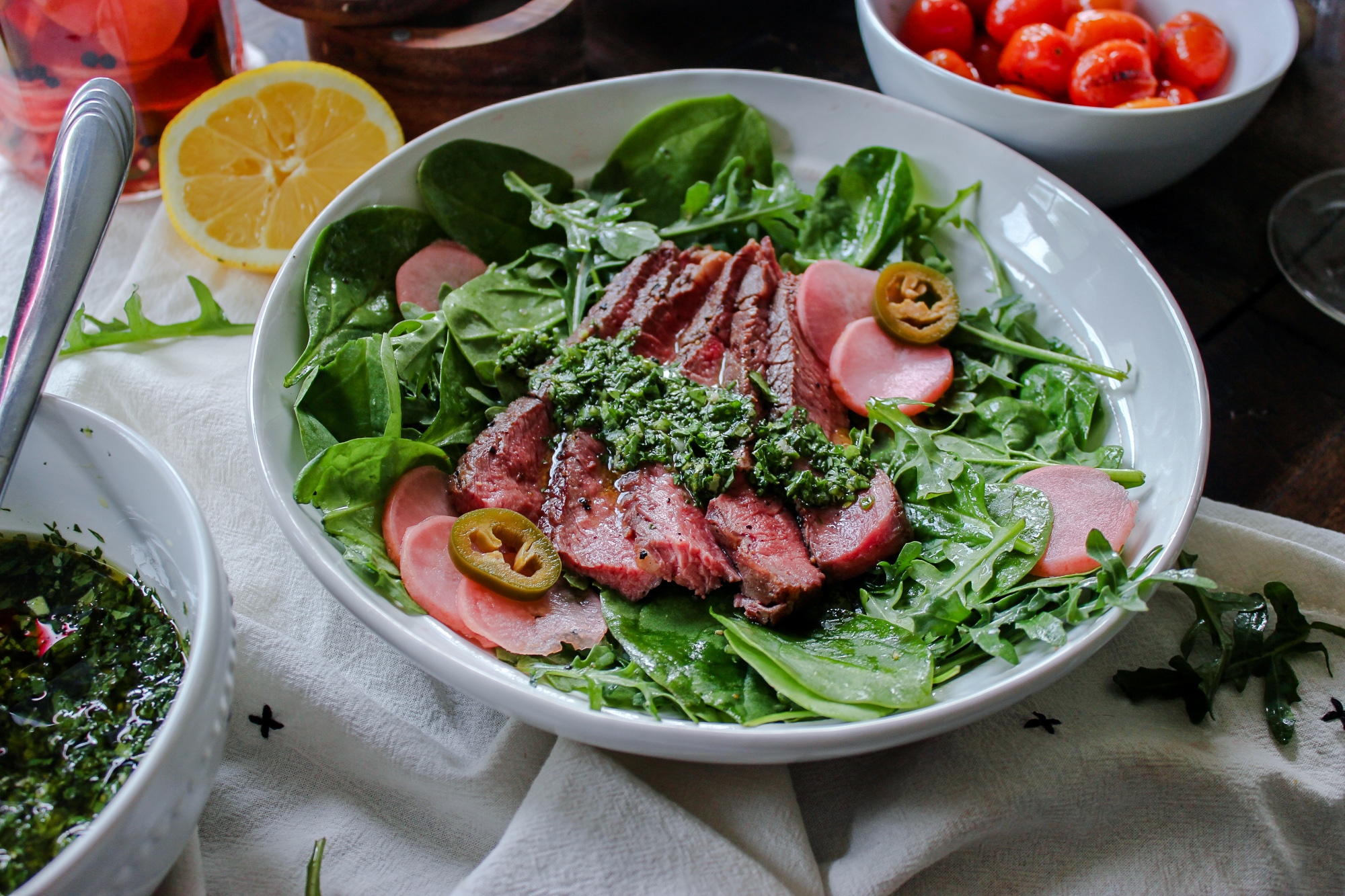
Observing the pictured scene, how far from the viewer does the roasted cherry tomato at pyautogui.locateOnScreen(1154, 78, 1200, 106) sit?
3.04 meters

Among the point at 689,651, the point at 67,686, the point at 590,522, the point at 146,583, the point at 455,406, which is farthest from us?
the point at 455,406

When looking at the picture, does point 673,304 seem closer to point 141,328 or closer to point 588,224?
point 588,224

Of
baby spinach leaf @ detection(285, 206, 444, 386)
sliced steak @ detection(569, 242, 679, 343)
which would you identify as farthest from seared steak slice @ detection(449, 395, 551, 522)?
baby spinach leaf @ detection(285, 206, 444, 386)

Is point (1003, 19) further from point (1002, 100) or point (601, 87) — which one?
point (601, 87)

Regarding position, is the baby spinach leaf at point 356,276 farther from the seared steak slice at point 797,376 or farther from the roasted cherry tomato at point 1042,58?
the roasted cherry tomato at point 1042,58

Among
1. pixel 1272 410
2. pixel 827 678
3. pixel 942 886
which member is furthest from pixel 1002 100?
pixel 942 886

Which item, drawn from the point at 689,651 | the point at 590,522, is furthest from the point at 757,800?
the point at 590,522

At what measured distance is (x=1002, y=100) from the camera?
287 cm

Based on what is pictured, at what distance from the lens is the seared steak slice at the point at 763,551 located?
216 centimetres

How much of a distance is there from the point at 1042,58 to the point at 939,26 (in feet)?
1.35

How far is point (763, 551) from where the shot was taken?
88.0 inches

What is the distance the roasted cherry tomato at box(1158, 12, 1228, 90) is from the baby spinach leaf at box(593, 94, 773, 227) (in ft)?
4.60

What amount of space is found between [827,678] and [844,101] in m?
1.99

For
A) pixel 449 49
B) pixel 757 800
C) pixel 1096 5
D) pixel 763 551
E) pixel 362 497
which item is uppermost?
pixel 1096 5
